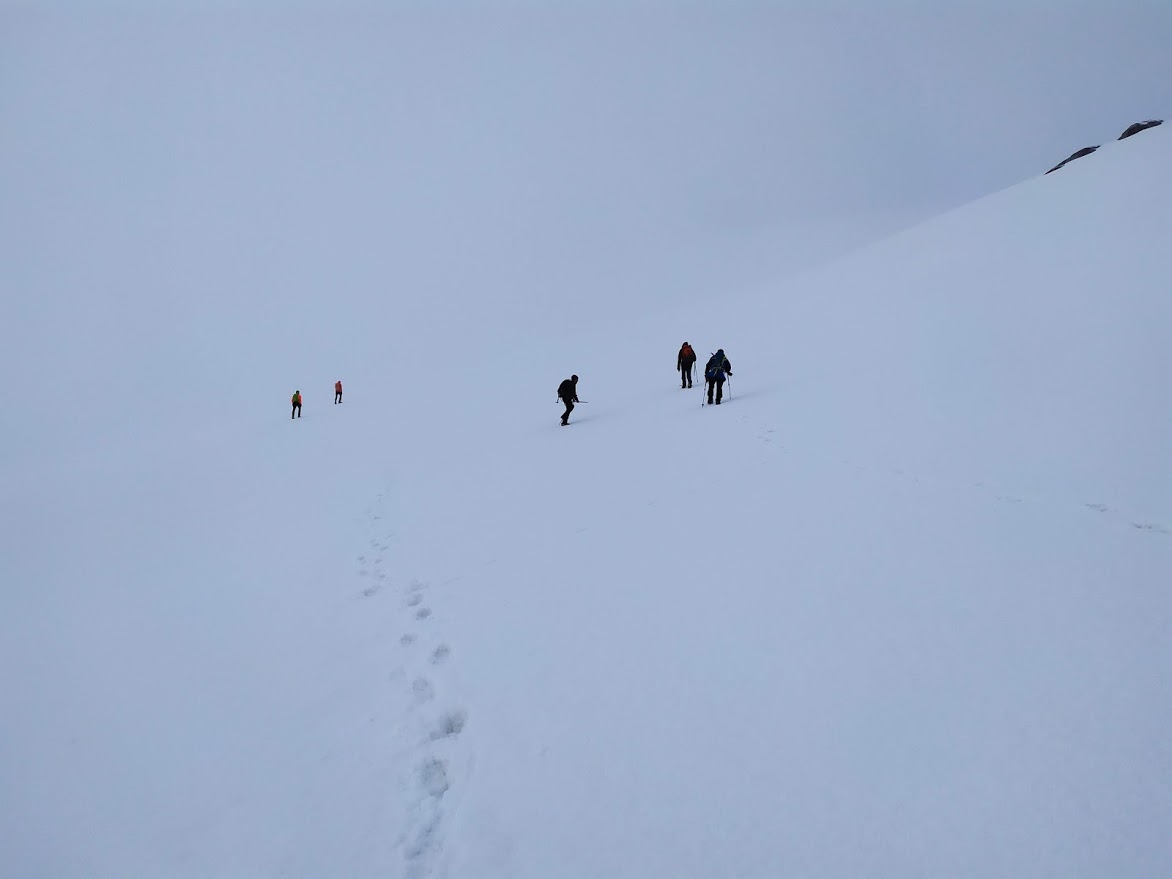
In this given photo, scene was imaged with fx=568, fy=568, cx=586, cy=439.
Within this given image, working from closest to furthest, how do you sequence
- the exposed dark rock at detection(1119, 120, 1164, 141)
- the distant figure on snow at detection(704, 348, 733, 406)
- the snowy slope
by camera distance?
the snowy slope < the distant figure on snow at detection(704, 348, 733, 406) < the exposed dark rock at detection(1119, 120, 1164, 141)

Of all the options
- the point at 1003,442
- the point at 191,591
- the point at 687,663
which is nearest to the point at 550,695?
the point at 687,663

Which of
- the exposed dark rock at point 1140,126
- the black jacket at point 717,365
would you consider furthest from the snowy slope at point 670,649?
the exposed dark rock at point 1140,126

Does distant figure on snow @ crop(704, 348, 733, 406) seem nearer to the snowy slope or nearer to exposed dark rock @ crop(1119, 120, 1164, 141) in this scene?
the snowy slope

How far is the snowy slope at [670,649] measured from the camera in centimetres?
344

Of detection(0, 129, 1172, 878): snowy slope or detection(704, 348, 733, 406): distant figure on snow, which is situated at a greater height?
detection(704, 348, 733, 406): distant figure on snow

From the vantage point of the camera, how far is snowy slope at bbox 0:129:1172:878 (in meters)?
3.44

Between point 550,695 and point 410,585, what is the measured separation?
341 centimetres

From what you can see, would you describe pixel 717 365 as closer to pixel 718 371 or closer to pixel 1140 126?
pixel 718 371

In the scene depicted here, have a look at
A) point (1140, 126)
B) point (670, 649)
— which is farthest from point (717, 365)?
point (1140, 126)

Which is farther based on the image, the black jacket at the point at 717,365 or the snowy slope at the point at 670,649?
the black jacket at the point at 717,365

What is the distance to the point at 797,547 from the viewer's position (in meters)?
6.38

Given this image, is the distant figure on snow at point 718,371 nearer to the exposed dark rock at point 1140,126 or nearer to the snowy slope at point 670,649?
the snowy slope at point 670,649

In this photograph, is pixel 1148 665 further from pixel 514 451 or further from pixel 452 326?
pixel 452 326

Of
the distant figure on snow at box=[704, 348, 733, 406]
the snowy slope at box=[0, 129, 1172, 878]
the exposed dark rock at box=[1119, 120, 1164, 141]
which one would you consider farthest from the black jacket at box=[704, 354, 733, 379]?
the exposed dark rock at box=[1119, 120, 1164, 141]
